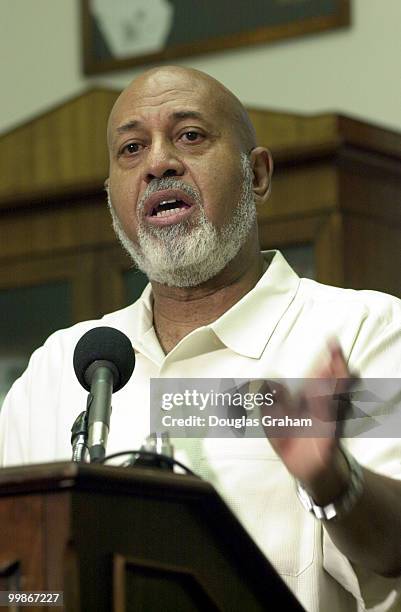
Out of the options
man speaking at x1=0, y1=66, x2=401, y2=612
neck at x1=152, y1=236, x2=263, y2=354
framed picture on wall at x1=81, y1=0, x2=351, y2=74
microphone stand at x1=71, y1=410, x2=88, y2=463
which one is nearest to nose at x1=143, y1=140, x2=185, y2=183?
man speaking at x1=0, y1=66, x2=401, y2=612

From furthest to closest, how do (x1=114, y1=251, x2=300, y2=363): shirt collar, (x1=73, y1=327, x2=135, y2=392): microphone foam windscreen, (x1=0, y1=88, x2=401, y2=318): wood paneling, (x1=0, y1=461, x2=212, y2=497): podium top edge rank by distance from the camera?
(x1=0, y1=88, x2=401, y2=318): wood paneling, (x1=114, y1=251, x2=300, y2=363): shirt collar, (x1=73, y1=327, x2=135, y2=392): microphone foam windscreen, (x1=0, y1=461, x2=212, y2=497): podium top edge

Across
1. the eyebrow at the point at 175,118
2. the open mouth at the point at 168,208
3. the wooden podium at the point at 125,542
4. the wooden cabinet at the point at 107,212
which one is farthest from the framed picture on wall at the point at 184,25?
the wooden podium at the point at 125,542

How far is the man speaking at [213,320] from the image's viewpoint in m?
1.98

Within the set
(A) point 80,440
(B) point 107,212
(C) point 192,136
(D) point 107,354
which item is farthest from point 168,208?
(B) point 107,212

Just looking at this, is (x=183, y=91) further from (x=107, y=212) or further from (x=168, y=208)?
(x=107, y=212)

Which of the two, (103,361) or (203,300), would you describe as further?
(203,300)

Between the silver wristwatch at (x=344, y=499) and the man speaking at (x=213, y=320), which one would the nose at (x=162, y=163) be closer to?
the man speaking at (x=213, y=320)

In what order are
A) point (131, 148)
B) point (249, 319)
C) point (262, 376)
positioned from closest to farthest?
1. point (262, 376)
2. point (249, 319)
3. point (131, 148)

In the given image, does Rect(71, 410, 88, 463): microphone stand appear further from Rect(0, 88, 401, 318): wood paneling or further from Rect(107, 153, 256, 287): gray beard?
Rect(0, 88, 401, 318): wood paneling

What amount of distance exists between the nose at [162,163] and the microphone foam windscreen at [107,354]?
604mm

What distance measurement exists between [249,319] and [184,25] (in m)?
2.50

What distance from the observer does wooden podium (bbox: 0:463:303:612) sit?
1263mm

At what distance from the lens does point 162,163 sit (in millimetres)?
2262

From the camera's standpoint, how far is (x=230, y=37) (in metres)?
4.43
